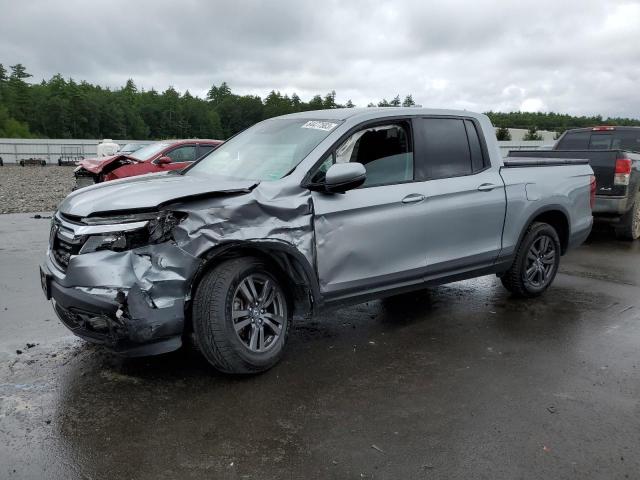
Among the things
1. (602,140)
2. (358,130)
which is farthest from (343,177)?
(602,140)

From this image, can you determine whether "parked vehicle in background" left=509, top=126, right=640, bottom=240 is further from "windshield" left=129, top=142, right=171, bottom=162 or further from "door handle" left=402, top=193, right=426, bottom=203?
"windshield" left=129, top=142, right=171, bottom=162

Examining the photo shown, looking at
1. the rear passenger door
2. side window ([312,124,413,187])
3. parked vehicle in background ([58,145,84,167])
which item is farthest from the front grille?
parked vehicle in background ([58,145,84,167])

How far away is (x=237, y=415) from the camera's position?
3.46 meters

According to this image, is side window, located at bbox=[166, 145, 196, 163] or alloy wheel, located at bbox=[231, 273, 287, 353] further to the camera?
side window, located at bbox=[166, 145, 196, 163]

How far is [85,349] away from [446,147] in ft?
11.3

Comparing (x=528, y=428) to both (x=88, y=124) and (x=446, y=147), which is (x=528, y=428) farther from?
(x=88, y=124)

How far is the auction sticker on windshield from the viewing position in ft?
14.9

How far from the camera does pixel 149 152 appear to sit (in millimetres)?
12594

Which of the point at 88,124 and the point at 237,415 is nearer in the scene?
the point at 237,415

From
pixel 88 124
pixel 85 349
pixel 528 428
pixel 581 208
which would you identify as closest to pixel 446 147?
pixel 581 208

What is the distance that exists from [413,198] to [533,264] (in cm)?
205

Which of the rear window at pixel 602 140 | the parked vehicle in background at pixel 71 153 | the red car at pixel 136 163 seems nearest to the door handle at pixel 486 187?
the red car at pixel 136 163

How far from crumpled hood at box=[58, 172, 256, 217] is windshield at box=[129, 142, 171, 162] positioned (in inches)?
319

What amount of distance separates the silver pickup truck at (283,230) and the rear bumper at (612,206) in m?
4.11
